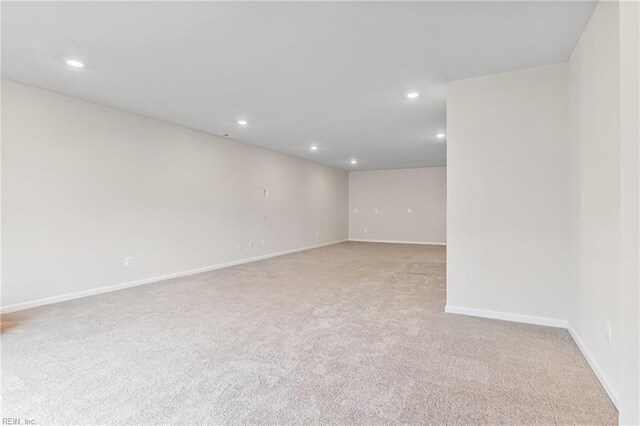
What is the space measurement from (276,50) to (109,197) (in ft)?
10.1

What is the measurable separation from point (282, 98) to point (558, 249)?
3.28 metres

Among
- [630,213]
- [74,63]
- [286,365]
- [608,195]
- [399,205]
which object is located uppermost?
[74,63]

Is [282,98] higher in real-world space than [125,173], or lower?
higher

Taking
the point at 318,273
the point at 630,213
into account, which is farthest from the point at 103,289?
the point at 630,213

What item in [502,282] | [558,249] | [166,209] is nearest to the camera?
[558,249]

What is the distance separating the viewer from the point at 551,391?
188cm

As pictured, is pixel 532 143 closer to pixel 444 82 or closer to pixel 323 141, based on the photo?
pixel 444 82

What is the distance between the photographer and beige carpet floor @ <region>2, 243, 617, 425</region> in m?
1.69

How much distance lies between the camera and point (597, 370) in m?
2.04

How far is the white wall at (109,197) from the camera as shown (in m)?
3.40

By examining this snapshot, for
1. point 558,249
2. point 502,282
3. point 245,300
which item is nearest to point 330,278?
point 245,300

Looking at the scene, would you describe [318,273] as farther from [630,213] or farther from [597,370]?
[630,213]

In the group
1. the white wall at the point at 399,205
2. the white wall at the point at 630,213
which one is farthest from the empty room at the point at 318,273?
the white wall at the point at 399,205

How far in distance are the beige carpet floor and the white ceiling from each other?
2.39 metres
